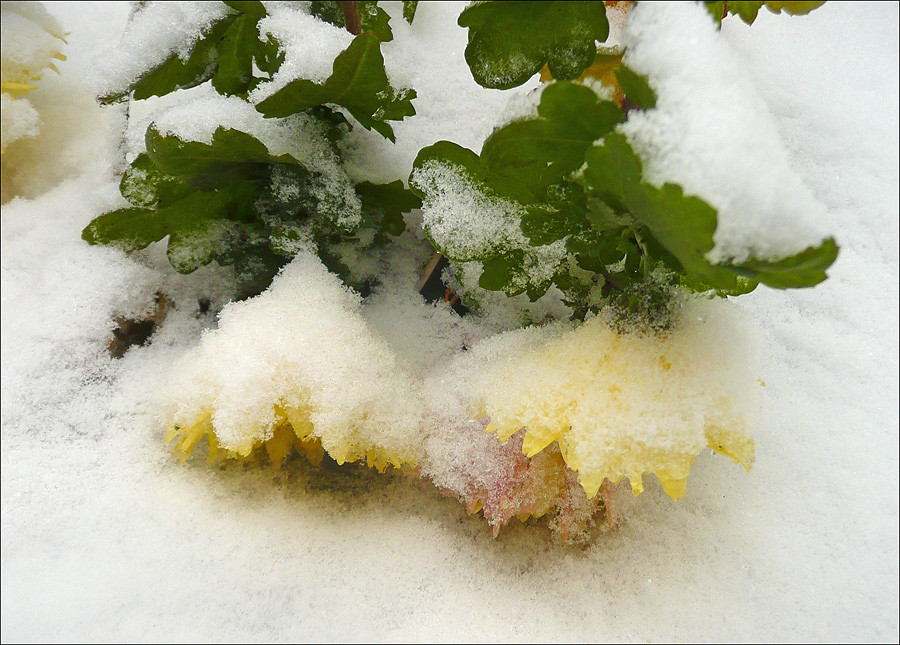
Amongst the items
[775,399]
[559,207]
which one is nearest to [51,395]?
[559,207]

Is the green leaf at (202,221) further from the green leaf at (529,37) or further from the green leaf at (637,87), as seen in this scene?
the green leaf at (637,87)

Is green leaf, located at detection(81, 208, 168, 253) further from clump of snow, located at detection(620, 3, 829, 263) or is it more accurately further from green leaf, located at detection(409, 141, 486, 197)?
clump of snow, located at detection(620, 3, 829, 263)

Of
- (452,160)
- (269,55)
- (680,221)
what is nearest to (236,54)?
(269,55)

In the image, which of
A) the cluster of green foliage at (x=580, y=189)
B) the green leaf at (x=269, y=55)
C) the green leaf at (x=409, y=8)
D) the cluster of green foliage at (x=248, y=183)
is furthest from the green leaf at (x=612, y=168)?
the green leaf at (x=409, y=8)

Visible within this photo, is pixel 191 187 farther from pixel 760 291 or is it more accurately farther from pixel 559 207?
pixel 760 291

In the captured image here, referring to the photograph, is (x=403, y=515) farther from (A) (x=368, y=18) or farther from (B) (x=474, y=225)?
(A) (x=368, y=18)

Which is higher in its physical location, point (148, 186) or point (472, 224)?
point (472, 224)

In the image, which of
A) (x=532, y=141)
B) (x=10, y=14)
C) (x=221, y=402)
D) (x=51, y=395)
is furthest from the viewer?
(x=10, y=14)
